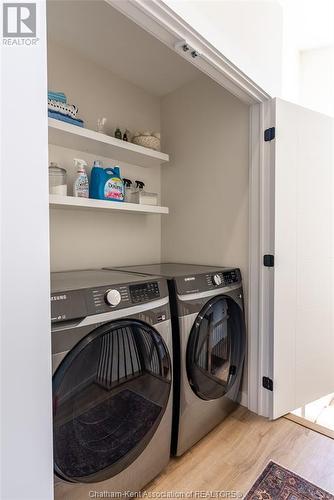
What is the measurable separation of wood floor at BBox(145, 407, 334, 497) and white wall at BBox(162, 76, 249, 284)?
0.97 m

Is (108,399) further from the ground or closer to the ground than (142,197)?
closer to the ground

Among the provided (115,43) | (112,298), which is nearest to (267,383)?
(112,298)

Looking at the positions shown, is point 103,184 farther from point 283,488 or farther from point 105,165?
point 283,488

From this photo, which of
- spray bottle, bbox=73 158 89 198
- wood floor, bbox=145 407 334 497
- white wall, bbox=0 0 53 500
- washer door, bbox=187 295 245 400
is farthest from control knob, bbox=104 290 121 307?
wood floor, bbox=145 407 334 497

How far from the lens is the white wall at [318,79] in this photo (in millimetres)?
2211

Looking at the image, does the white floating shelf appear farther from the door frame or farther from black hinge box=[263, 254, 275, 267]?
black hinge box=[263, 254, 275, 267]

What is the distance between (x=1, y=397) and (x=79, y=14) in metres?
1.83

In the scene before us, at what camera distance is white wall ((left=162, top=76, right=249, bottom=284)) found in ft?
5.88

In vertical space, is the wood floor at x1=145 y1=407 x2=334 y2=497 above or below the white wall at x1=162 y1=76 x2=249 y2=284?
below

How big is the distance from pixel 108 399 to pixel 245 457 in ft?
2.93

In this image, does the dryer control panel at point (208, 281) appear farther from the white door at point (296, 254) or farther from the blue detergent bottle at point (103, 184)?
the blue detergent bottle at point (103, 184)

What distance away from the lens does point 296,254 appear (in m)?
1.69

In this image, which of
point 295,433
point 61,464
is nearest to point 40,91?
point 61,464

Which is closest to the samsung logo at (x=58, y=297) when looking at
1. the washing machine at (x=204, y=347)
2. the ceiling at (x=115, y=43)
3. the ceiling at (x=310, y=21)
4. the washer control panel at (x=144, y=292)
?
the washer control panel at (x=144, y=292)
